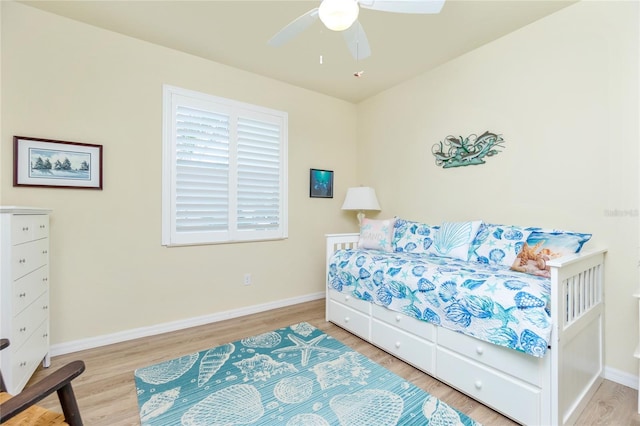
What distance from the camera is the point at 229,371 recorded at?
6.59 ft

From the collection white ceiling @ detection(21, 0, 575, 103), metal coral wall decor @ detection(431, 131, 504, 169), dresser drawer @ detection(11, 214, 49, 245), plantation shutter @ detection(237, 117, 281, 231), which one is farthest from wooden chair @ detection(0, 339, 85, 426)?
metal coral wall decor @ detection(431, 131, 504, 169)

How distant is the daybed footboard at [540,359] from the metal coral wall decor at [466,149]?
1.14 meters

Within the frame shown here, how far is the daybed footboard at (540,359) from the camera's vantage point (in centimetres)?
145

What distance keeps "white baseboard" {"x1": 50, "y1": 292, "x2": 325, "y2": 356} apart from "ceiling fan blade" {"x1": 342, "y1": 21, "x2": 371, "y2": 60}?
8.69ft

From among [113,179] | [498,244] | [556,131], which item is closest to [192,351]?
[113,179]

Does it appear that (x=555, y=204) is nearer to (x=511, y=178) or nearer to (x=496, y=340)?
(x=511, y=178)

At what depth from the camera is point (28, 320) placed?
5.74ft

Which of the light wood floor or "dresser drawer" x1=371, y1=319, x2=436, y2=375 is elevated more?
"dresser drawer" x1=371, y1=319, x2=436, y2=375

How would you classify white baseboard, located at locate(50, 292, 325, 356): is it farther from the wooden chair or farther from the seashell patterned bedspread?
the wooden chair

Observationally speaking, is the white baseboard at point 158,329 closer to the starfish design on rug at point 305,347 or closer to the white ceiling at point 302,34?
the starfish design on rug at point 305,347

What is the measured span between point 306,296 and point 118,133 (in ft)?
8.47

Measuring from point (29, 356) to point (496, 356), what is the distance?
2.77 metres

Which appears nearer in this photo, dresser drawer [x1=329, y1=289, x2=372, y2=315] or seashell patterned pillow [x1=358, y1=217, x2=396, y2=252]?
dresser drawer [x1=329, y1=289, x2=372, y2=315]

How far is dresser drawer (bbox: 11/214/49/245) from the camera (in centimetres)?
160
